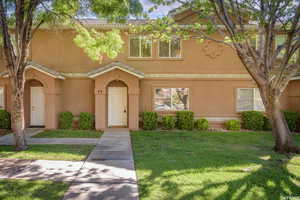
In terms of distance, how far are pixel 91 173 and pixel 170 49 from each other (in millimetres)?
10026

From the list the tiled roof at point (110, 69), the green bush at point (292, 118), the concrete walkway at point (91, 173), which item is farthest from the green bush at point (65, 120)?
the green bush at point (292, 118)

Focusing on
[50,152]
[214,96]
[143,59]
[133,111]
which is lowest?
[50,152]

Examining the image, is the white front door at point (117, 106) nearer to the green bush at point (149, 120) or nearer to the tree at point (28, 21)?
the green bush at point (149, 120)

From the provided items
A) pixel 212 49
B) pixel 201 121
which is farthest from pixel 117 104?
pixel 212 49

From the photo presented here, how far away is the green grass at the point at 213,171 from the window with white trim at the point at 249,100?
4.27m

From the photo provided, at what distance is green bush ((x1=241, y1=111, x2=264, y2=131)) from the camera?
485 inches

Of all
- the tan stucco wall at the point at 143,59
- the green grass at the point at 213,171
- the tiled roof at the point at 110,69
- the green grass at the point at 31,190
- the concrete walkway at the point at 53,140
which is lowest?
the green grass at the point at 213,171

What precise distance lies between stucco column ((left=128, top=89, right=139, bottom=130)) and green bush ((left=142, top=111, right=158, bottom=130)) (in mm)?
509

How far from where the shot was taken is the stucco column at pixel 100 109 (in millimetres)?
11836

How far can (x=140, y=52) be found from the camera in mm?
13023

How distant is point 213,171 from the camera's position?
556 cm

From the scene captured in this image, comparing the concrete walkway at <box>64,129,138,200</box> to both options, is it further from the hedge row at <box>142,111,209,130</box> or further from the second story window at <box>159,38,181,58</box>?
the second story window at <box>159,38,181,58</box>

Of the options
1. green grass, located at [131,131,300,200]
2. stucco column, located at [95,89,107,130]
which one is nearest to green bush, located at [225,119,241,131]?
green grass, located at [131,131,300,200]

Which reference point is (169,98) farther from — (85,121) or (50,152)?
(50,152)
